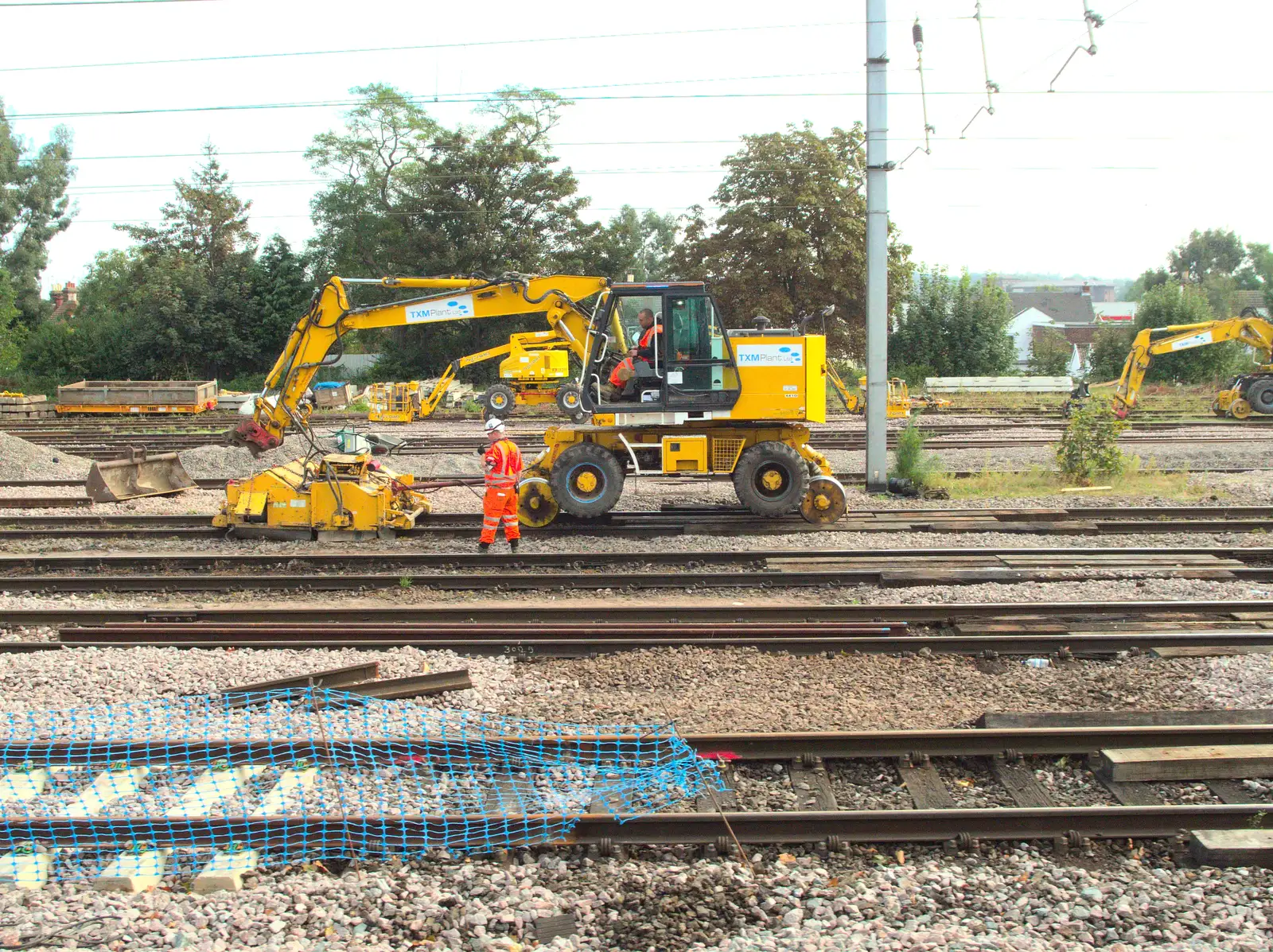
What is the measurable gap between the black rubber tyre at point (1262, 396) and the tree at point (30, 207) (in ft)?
159

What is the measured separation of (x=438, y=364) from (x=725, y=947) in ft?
128

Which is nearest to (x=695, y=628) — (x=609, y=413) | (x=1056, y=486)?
(x=609, y=413)

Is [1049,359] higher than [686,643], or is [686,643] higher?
[1049,359]

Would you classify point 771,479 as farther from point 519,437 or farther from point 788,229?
point 788,229

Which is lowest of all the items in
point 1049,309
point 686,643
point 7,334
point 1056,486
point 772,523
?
point 686,643

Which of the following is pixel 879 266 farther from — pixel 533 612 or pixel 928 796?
pixel 928 796

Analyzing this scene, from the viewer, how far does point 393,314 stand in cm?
1279

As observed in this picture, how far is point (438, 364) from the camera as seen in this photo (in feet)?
137

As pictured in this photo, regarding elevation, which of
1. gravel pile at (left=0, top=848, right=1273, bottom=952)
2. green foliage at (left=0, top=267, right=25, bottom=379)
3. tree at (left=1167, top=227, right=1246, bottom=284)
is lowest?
gravel pile at (left=0, top=848, right=1273, bottom=952)

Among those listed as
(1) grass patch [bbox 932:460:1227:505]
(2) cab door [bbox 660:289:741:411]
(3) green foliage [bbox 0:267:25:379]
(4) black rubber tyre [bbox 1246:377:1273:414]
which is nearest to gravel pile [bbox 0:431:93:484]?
(2) cab door [bbox 660:289:741:411]

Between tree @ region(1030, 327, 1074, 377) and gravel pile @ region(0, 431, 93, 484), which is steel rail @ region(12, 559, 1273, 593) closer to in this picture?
gravel pile @ region(0, 431, 93, 484)

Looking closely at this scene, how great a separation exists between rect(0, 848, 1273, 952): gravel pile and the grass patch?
401 inches

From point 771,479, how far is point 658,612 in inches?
169

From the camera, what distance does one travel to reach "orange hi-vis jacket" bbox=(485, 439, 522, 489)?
11.0m
